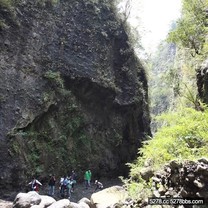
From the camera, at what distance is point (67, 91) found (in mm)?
21719

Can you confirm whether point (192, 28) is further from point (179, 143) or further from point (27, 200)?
point (27, 200)

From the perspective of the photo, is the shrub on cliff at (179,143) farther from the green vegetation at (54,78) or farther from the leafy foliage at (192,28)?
the green vegetation at (54,78)

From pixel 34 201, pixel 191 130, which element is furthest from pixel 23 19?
pixel 191 130

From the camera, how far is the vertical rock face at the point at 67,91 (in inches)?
703

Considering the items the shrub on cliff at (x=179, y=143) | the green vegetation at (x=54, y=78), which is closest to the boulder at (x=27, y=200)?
the shrub on cliff at (x=179, y=143)

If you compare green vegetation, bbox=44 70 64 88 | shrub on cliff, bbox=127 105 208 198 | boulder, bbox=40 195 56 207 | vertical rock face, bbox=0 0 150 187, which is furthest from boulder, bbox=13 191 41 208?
green vegetation, bbox=44 70 64 88

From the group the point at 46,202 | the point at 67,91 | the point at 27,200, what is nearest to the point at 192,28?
the point at 67,91

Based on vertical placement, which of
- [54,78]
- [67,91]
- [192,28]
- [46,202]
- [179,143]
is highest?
[192,28]

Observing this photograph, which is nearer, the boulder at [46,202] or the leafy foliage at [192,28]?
the boulder at [46,202]

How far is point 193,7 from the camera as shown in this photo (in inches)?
715

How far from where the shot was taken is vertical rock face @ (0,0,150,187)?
17.8 m

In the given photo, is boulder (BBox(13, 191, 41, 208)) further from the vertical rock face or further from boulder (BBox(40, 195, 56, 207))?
the vertical rock face

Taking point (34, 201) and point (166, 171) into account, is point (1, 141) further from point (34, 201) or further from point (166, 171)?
point (166, 171)

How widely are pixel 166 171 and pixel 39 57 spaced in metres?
16.4
